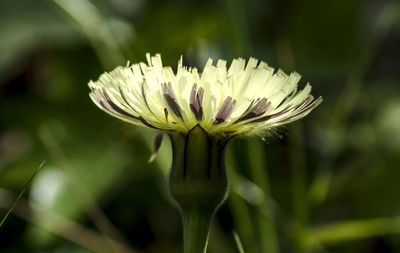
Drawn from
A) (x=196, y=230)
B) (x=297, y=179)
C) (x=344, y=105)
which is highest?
(x=344, y=105)

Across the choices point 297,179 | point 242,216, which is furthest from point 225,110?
point 297,179

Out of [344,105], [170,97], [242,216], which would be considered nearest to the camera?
[170,97]

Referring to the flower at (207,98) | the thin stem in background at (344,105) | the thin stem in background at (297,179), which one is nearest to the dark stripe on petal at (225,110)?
the flower at (207,98)

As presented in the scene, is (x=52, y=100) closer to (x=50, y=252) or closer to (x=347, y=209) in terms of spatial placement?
(x=50, y=252)

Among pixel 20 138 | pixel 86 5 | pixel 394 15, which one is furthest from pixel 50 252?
pixel 394 15

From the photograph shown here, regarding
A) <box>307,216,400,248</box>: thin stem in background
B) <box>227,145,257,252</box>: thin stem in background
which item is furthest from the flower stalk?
<box>307,216,400,248</box>: thin stem in background

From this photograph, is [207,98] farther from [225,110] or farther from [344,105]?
[344,105]

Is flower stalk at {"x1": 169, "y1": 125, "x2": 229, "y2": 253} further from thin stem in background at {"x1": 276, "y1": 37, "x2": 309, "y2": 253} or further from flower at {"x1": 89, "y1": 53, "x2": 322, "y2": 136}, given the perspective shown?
thin stem in background at {"x1": 276, "y1": 37, "x2": 309, "y2": 253}
